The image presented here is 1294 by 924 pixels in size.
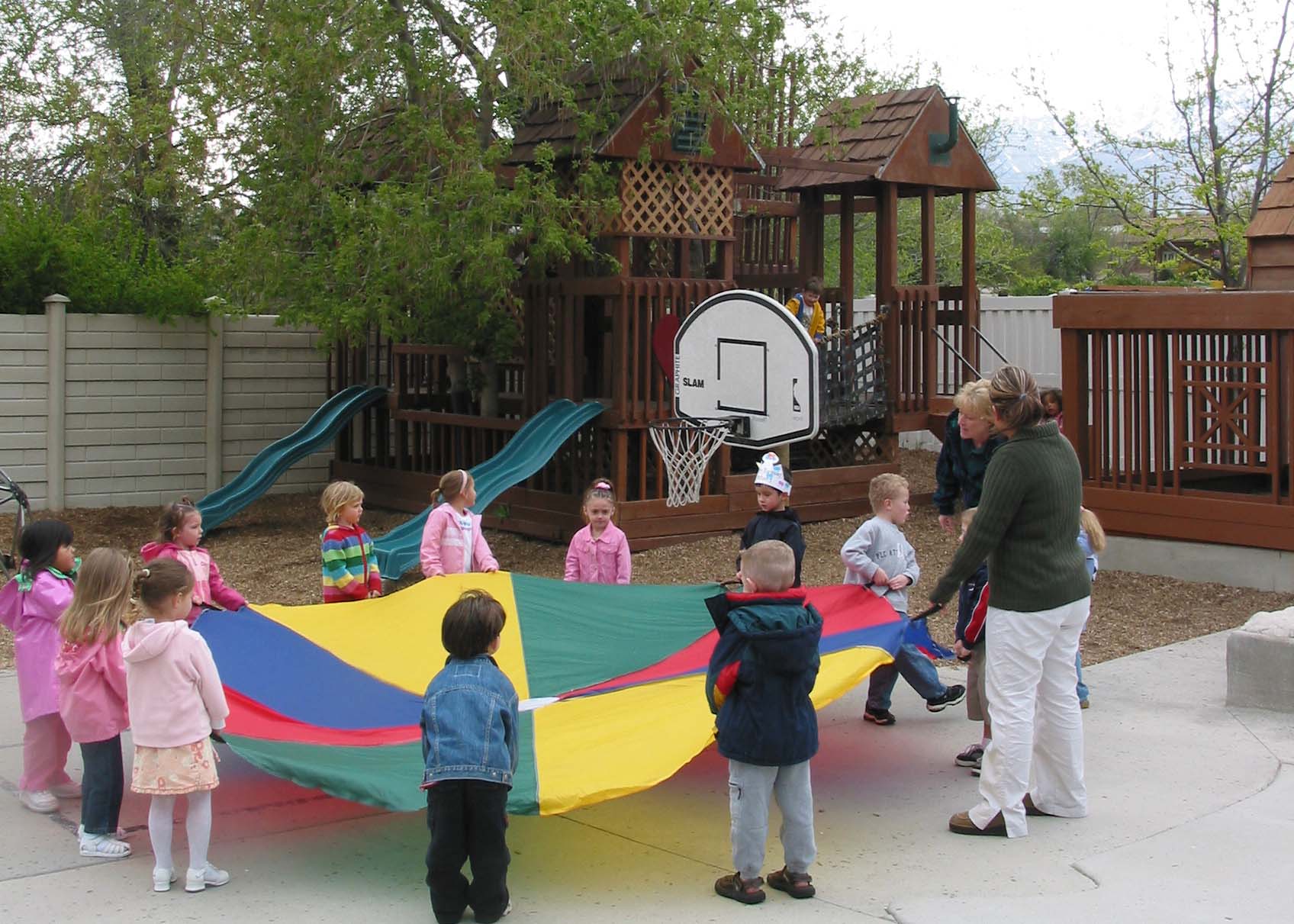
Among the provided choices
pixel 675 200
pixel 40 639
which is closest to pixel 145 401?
pixel 675 200

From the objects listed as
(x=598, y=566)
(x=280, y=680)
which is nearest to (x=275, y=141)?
(x=598, y=566)

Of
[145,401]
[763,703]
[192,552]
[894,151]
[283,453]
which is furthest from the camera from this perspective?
[145,401]

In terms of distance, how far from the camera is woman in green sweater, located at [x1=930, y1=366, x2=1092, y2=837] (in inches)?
224

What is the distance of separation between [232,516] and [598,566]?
26.7 ft

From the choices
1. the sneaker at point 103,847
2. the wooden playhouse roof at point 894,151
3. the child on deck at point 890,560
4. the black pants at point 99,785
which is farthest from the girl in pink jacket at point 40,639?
the wooden playhouse roof at point 894,151

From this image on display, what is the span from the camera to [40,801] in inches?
239

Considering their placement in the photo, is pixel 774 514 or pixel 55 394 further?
pixel 55 394

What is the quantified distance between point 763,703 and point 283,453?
1005 centimetres

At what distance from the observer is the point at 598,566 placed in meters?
8.11

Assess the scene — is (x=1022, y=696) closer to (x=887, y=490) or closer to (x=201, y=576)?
(x=887, y=490)

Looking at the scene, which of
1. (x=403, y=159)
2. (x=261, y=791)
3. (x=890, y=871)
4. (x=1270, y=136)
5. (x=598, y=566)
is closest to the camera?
(x=890, y=871)

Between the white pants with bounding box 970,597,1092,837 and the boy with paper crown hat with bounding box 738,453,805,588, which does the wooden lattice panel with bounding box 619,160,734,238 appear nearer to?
the boy with paper crown hat with bounding box 738,453,805,588

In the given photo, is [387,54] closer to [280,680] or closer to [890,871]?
[280,680]

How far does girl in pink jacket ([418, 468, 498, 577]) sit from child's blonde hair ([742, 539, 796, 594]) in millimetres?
3182
